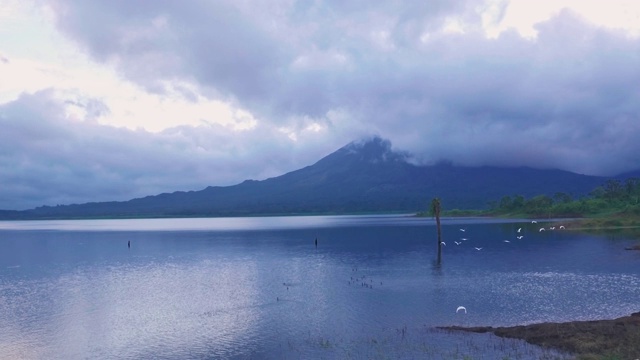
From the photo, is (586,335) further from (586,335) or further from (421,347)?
(421,347)

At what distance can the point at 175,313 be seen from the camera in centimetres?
3562

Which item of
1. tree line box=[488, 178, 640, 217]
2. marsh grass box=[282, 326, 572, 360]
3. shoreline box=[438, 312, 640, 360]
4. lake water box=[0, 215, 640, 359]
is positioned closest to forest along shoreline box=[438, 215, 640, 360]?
shoreline box=[438, 312, 640, 360]

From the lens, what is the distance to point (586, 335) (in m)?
24.0

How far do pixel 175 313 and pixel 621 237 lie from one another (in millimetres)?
68002

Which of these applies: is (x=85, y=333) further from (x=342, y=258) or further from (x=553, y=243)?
(x=553, y=243)

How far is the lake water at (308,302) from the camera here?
26.4 metres

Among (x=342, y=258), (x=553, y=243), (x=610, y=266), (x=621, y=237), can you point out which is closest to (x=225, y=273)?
(x=342, y=258)

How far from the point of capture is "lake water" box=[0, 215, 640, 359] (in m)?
26.4

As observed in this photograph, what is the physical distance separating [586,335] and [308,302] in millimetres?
18101

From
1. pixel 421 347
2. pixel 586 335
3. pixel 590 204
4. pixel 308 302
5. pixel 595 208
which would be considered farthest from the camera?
pixel 590 204

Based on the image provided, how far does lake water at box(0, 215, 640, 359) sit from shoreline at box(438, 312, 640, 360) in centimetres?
89

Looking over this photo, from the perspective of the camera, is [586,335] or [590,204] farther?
[590,204]

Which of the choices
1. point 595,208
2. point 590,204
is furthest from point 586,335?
point 590,204

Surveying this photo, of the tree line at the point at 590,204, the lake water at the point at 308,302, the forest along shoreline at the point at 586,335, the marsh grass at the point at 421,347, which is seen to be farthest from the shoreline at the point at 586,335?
the tree line at the point at 590,204
